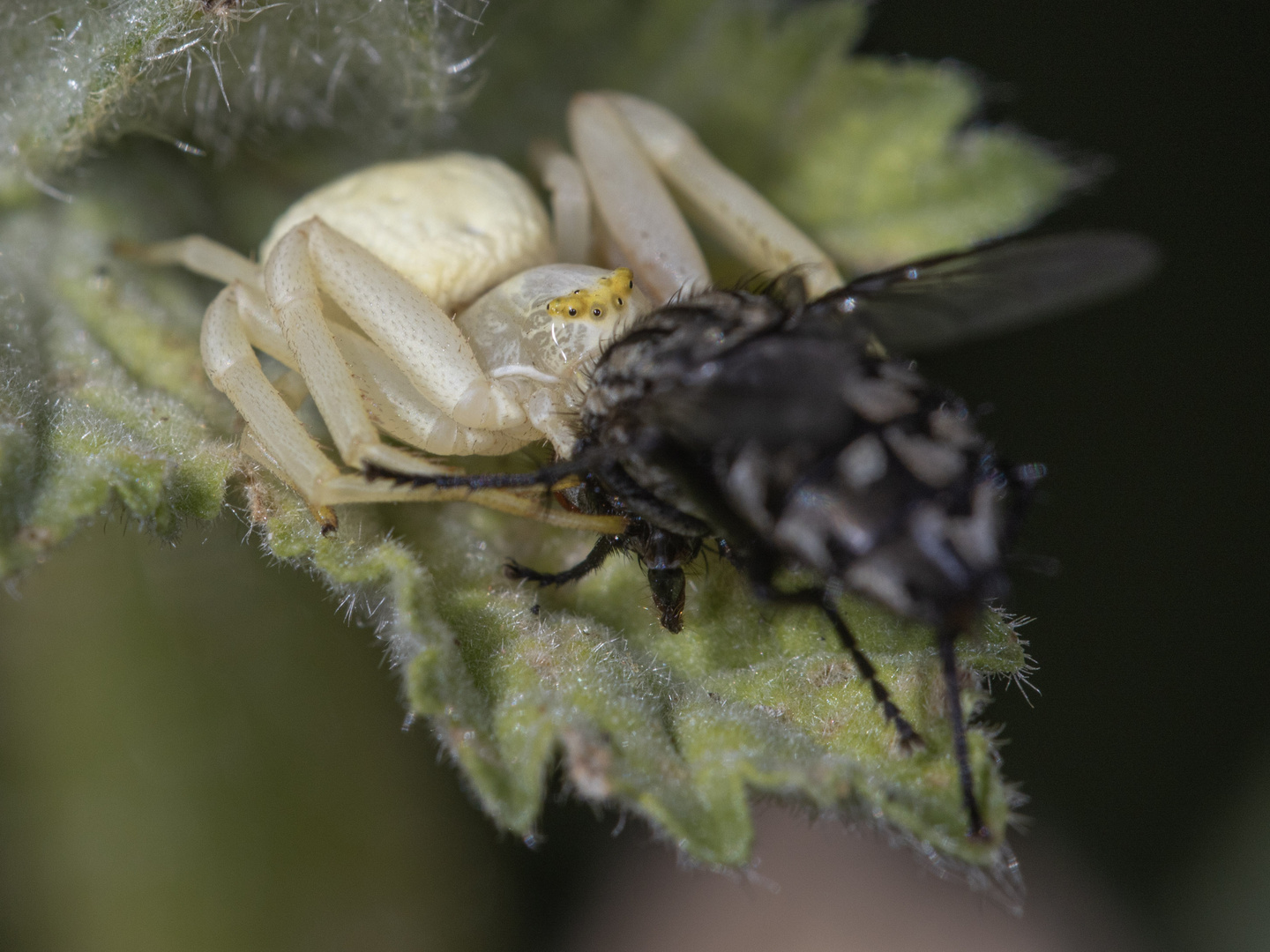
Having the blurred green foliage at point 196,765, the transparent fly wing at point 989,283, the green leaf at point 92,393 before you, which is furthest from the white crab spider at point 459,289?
the blurred green foliage at point 196,765

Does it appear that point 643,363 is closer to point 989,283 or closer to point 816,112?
point 989,283

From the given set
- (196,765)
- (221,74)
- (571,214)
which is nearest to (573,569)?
(571,214)

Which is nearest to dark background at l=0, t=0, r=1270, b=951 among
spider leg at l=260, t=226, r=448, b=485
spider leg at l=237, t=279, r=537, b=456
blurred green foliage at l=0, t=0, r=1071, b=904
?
blurred green foliage at l=0, t=0, r=1071, b=904

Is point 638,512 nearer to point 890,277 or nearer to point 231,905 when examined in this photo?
point 890,277

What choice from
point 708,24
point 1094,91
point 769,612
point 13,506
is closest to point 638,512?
point 769,612

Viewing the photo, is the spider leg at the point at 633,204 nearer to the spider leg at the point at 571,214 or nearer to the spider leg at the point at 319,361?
the spider leg at the point at 571,214

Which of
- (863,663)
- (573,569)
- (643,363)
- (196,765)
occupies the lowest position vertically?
(196,765)

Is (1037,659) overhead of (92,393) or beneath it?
beneath

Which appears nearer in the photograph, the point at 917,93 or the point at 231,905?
the point at 231,905

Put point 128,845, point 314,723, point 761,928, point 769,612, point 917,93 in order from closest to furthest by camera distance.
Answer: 1. point 769,612
2. point 128,845
3. point 314,723
4. point 917,93
5. point 761,928
